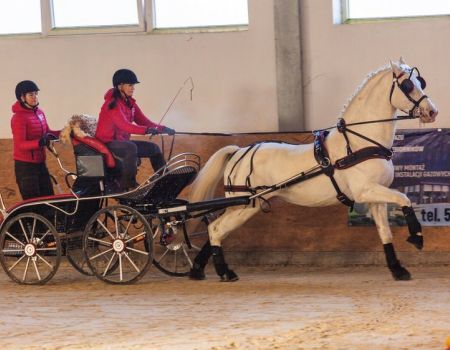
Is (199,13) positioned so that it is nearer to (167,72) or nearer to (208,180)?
(167,72)

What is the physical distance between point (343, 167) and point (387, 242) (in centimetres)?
70

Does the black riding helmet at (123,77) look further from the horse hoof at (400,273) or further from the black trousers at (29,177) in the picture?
the horse hoof at (400,273)

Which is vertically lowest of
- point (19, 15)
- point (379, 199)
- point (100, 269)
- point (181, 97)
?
point (100, 269)

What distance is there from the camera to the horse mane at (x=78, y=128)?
29.1 feet

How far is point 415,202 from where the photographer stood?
32.1ft

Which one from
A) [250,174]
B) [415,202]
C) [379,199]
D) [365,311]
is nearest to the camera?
[365,311]

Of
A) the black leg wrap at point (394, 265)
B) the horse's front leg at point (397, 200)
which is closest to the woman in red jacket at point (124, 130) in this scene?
the horse's front leg at point (397, 200)

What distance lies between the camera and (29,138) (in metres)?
9.30

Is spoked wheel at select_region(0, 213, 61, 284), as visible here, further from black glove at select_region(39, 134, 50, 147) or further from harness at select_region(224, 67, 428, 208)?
harness at select_region(224, 67, 428, 208)

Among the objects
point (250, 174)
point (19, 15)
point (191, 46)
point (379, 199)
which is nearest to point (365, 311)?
point (379, 199)

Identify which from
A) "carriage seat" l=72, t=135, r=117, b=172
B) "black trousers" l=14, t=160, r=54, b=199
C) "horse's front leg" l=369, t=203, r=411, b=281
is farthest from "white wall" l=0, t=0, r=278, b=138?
"horse's front leg" l=369, t=203, r=411, b=281

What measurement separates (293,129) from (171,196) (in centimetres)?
185

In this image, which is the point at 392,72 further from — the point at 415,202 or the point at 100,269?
the point at 100,269

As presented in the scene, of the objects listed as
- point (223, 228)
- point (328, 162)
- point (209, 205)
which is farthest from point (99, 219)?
point (328, 162)
